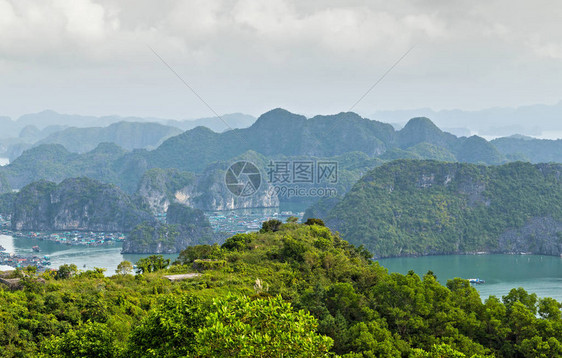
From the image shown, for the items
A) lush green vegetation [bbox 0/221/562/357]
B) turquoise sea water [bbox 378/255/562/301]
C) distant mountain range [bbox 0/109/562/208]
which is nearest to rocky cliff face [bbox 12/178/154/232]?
distant mountain range [bbox 0/109/562/208]

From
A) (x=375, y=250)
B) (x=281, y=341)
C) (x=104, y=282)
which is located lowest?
(x=375, y=250)

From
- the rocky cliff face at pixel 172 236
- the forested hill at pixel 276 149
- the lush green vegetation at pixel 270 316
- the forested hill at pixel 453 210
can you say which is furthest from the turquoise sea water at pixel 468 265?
the forested hill at pixel 276 149

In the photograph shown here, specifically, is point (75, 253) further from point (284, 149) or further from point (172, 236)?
point (284, 149)

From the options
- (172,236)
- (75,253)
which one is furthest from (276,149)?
(75,253)

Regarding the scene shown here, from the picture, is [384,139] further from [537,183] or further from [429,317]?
[429,317]

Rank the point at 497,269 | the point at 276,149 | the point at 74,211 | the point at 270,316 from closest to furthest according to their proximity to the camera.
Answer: the point at 270,316
the point at 497,269
the point at 74,211
the point at 276,149

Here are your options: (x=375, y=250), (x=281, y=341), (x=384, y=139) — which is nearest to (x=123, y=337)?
(x=281, y=341)
